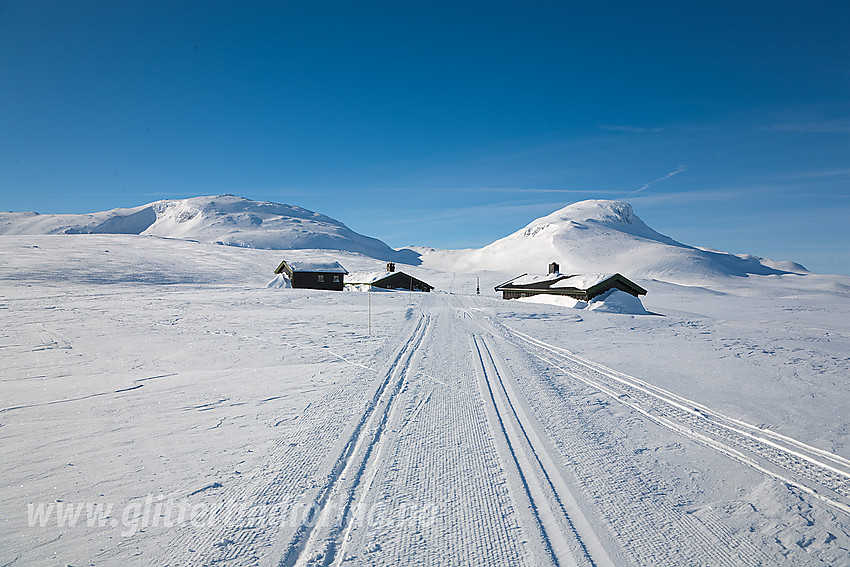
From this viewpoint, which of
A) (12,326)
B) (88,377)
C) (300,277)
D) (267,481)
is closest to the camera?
(267,481)

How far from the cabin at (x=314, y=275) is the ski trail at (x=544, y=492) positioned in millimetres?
47662

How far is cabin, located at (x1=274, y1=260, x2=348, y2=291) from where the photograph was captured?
52.9 m

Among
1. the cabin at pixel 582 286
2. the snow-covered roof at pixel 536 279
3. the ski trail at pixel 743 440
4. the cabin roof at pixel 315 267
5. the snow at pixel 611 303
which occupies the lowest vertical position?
the ski trail at pixel 743 440

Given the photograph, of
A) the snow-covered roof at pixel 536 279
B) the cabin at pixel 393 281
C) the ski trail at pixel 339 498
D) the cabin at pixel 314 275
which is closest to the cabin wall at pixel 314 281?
the cabin at pixel 314 275

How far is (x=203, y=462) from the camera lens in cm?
558

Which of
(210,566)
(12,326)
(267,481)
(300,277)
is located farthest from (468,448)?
(300,277)

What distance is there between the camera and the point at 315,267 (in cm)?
5409

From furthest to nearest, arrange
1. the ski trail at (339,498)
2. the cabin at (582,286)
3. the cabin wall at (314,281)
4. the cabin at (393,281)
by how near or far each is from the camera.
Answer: the cabin at (393,281) → the cabin wall at (314,281) → the cabin at (582,286) → the ski trail at (339,498)

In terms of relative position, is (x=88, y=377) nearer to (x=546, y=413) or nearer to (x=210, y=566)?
(x=210, y=566)

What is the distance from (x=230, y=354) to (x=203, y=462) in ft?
25.6

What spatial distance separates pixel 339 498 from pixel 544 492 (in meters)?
2.35

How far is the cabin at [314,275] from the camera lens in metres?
52.9

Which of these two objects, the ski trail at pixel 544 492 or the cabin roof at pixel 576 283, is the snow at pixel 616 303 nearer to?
the cabin roof at pixel 576 283

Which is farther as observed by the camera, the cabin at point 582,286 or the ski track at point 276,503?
the cabin at point 582,286
